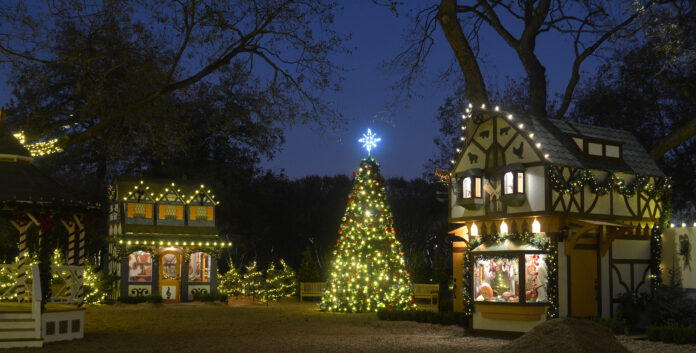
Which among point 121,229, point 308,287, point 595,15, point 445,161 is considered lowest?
point 308,287

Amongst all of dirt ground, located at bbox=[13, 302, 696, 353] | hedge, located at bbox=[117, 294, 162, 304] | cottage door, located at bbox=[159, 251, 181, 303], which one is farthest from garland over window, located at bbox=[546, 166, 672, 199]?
cottage door, located at bbox=[159, 251, 181, 303]

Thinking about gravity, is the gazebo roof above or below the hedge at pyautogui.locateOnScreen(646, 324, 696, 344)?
above

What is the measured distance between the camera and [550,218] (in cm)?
1669

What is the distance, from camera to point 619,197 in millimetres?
18297

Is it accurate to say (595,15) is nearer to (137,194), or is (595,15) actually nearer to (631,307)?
(631,307)

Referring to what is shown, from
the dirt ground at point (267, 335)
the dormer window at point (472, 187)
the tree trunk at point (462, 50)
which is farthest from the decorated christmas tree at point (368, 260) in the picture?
the dormer window at point (472, 187)

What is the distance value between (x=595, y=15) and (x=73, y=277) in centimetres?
1866

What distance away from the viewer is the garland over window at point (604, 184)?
16734 millimetres

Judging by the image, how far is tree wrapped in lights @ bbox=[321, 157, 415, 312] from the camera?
78.6 ft

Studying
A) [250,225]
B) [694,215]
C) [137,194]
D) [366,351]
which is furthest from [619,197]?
[250,225]

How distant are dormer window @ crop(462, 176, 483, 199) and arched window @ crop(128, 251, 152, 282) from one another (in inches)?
665

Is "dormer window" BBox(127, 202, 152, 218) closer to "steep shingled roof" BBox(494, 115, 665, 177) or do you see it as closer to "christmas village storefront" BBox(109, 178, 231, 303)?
"christmas village storefront" BBox(109, 178, 231, 303)

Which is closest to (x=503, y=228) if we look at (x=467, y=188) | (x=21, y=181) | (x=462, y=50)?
(x=467, y=188)

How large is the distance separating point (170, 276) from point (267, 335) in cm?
1513
